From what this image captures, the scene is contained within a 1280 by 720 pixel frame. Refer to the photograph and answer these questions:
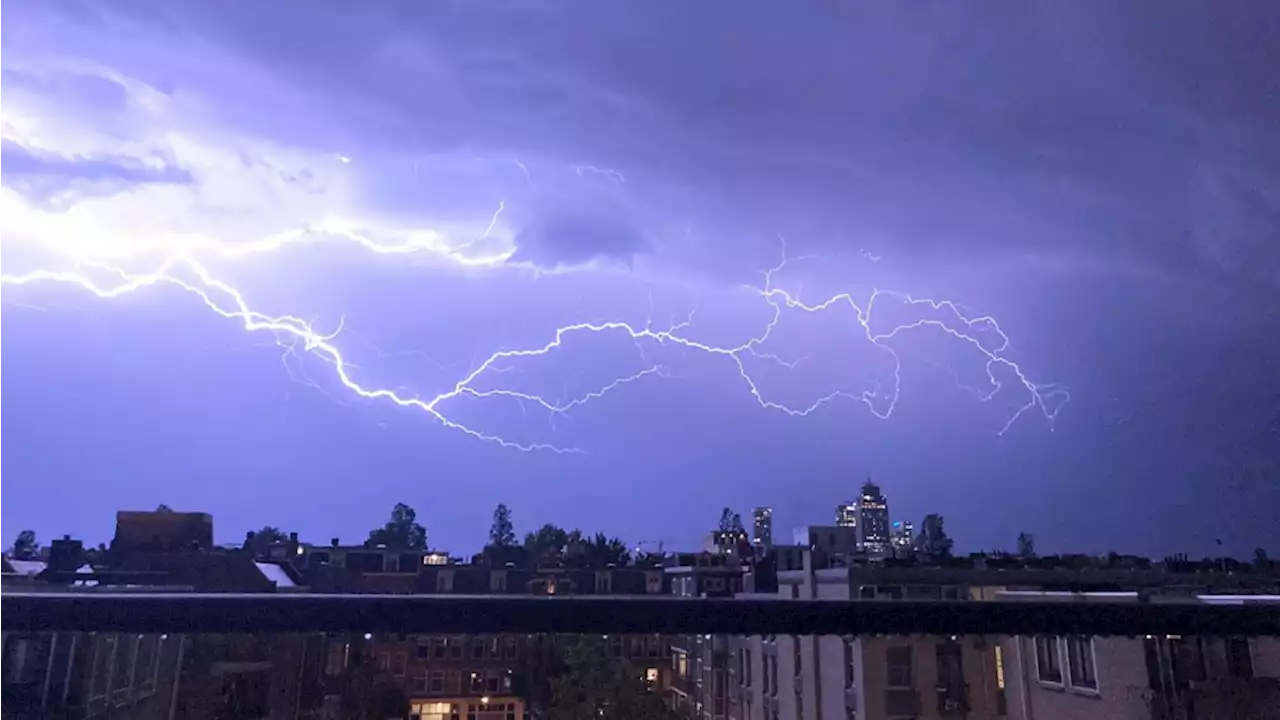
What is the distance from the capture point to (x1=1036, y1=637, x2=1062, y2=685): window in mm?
6887

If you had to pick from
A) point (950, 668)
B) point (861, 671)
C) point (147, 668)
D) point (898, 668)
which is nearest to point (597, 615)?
→ point (147, 668)

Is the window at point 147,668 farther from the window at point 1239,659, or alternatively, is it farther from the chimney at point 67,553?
the chimney at point 67,553

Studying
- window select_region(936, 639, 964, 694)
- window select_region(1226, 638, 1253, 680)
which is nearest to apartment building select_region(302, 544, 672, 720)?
window select_region(936, 639, 964, 694)

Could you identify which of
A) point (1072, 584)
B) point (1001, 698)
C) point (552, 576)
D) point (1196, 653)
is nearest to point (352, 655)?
point (1001, 698)

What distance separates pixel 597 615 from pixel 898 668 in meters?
10.2

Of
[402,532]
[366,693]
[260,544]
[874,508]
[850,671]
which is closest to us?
[366,693]

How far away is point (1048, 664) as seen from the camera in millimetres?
6984

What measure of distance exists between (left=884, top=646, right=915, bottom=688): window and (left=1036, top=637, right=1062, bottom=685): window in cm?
442

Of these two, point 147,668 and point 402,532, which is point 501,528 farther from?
point 147,668

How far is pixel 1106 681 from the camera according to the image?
5.76m

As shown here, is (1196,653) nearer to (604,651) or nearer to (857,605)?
(857,605)

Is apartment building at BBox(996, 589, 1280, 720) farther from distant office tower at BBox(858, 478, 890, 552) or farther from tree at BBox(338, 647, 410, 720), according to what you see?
distant office tower at BBox(858, 478, 890, 552)

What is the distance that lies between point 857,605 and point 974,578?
46.3ft

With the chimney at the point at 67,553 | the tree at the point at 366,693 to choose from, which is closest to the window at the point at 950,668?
the tree at the point at 366,693
